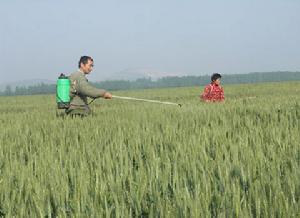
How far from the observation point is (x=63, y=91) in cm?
718

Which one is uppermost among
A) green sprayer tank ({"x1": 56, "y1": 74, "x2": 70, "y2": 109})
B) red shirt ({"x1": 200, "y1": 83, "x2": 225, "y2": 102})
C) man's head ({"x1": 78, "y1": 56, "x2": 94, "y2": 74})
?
man's head ({"x1": 78, "y1": 56, "x2": 94, "y2": 74})

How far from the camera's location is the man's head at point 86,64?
7.13m

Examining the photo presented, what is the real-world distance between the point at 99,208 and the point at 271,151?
5.37ft

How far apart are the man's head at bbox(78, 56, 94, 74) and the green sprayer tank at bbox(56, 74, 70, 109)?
0.38 meters

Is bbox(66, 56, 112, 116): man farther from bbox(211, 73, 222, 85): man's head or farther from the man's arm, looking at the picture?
bbox(211, 73, 222, 85): man's head

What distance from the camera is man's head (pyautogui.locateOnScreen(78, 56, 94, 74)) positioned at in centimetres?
713

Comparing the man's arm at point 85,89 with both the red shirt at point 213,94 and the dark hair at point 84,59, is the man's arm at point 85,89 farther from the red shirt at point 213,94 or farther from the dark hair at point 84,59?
the red shirt at point 213,94

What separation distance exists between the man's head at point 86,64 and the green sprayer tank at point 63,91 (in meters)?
0.38

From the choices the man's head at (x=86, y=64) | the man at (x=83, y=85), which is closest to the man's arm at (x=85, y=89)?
the man at (x=83, y=85)

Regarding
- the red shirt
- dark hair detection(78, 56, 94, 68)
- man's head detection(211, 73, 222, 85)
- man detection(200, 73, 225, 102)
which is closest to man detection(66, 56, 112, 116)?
dark hair detection(78, 56, 94, 68)

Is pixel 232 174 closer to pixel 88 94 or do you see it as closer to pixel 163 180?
pixel 163 180

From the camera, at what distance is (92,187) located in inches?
94.7

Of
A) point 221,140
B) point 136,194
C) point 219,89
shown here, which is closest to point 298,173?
point 136,194

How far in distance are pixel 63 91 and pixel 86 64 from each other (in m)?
0.62
